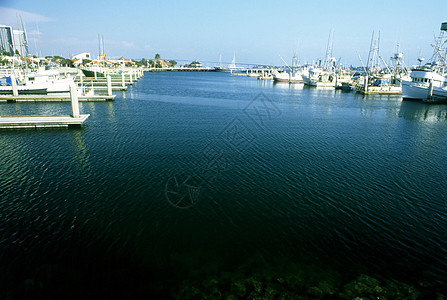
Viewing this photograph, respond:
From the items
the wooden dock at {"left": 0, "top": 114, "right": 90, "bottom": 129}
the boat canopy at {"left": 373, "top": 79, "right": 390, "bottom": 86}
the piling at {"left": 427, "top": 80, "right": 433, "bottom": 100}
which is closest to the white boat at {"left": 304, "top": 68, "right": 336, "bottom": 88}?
the boat canopy at {"left": 373, "top": 79, "right": 390, "bottom": 86}

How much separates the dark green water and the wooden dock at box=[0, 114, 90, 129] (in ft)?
6.42

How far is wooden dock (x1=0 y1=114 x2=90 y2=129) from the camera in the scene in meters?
34.2

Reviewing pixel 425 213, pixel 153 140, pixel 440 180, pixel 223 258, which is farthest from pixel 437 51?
pixel 223 258

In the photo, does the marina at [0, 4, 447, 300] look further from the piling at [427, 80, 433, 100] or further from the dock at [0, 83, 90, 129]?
the piling at [427, 80, 433, 100]

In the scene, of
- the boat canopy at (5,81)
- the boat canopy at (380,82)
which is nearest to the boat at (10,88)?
the boat canopy at (5,81)

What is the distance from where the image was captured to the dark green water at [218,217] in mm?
12156

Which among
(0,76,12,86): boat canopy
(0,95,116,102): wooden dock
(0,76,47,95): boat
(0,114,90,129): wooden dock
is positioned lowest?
(0,114,90,129): wooden dock

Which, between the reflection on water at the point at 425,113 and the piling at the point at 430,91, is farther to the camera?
the piling at the point at 430,91

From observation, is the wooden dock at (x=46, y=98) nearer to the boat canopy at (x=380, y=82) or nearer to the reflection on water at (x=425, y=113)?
the reflection on water at (x=425, y=113)

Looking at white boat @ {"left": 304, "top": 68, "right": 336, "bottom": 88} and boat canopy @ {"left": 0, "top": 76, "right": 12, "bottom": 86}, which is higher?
white boat @ {"left": 304, "top": 68, "right": 336, "bottom": 88}

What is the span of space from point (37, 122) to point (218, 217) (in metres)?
31.2

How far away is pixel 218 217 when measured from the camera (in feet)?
55.5

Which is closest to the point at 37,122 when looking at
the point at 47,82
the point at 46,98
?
the point at 46,98

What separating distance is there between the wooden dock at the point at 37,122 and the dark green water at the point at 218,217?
6.42 ft
